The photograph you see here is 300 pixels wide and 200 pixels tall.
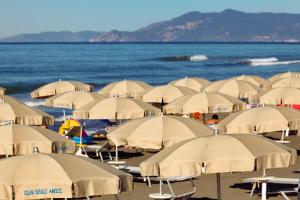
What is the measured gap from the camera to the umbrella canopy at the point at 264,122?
1293 cm

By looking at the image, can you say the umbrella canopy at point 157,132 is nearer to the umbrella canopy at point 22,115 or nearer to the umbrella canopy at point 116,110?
the umbrella canopy at point 22,115

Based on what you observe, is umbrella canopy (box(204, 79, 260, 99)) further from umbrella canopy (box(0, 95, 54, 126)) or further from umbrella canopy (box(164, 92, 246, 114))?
umbrella canopy (box(0, 95, 54, 126))

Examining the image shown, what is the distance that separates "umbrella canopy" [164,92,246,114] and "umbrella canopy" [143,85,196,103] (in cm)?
334

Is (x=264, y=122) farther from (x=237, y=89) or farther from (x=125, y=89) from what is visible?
(x=125, y=89)

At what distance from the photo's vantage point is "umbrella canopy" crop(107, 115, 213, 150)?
11797mm

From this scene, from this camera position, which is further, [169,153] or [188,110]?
[188,110]

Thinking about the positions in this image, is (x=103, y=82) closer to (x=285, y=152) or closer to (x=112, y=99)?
(x=112, y=99)

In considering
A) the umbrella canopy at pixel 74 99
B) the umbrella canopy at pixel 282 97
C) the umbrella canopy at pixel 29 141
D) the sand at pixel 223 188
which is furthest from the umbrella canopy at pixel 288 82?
the umbrella canopy at pixel 29 141

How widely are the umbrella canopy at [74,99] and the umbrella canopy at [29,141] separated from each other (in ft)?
31.4

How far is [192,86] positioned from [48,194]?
2023cm

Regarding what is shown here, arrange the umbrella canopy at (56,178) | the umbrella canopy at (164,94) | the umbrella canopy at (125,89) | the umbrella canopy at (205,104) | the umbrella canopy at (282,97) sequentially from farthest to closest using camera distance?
the umbrella canopy at (125,89)
the umbrella canopy at (164,94)
the umbrella canopy at (282,97)
the umbrella canopy at (205,104)
the umbrella canopy at (56,178)

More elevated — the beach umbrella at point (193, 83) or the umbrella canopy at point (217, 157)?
the umbrella canopy at point (217, 157)

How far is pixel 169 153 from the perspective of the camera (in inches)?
345

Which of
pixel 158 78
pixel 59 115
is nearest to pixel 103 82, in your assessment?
pixel 158 78
